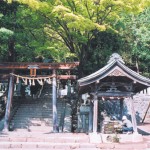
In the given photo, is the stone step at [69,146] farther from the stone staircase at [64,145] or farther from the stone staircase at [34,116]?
the stone staircase at [34,116]

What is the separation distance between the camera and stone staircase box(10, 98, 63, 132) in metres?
19.6

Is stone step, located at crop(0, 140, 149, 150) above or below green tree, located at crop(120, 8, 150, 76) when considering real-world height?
below

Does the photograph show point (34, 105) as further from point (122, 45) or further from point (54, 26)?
point (122, 45)

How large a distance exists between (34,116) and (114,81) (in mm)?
8016

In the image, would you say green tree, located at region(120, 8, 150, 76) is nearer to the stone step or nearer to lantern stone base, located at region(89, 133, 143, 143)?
lantern stone base, located at region(89, 133, 143, 143)

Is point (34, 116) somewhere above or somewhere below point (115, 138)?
above

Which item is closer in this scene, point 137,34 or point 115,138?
point 115,138

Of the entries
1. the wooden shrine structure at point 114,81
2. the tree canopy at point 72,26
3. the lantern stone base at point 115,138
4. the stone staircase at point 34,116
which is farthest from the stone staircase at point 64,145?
the tree canopy at point 72,26

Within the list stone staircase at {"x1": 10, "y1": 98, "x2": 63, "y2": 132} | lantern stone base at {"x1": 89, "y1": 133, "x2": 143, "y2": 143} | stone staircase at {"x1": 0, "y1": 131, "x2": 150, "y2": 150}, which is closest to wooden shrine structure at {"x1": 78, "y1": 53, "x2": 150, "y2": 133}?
lantern stone base at {"x1": 89, "y1": 133, "x2": 143, "y2": 143}

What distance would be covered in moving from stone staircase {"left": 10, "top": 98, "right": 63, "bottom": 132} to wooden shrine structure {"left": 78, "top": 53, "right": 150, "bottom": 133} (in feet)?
17.1

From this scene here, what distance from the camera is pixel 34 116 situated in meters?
21.5

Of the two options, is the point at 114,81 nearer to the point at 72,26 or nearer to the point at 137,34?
the point at 72,26

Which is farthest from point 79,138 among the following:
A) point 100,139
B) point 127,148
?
point 127,148

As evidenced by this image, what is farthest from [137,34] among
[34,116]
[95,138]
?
[95,138]
